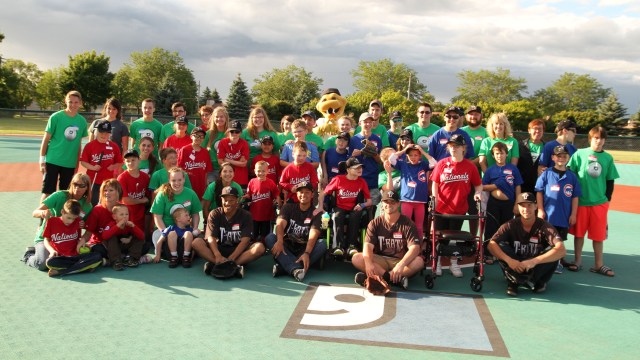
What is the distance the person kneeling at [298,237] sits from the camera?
5500 millimetres

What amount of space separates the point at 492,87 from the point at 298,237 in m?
79.5

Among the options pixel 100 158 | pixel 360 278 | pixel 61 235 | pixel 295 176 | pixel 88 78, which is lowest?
pixel 360 278

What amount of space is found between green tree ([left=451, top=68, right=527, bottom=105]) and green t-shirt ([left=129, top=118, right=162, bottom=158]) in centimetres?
7390

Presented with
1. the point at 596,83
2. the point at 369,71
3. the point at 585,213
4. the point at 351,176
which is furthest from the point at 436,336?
the point at 596,83

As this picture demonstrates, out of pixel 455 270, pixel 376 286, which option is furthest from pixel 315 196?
pixel 455 270

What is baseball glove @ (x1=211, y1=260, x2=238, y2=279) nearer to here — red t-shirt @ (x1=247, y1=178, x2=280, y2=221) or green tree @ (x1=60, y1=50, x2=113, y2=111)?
red t-shirt @ (x1=247, y1=178, x2=280, y2=221)

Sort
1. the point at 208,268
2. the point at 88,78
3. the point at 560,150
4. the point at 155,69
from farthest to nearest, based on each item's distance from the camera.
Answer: the point at 155,69 < the point at 88,78 < the point at 560,150 < the point at 208,268

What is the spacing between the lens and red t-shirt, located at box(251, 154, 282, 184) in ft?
22.2

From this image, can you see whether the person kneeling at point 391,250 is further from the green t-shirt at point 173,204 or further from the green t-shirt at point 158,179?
the green t-shirt at point 158,179

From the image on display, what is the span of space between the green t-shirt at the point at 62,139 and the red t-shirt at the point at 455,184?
4.96 m

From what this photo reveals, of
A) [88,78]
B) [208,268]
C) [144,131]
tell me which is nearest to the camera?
[208,268]

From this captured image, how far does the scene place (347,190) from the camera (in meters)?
6.00

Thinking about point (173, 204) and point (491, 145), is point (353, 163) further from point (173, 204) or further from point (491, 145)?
point (173, 204)

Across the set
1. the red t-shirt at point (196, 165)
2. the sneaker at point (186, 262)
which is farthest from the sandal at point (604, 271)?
the red t-shirt at point (196, 165)
